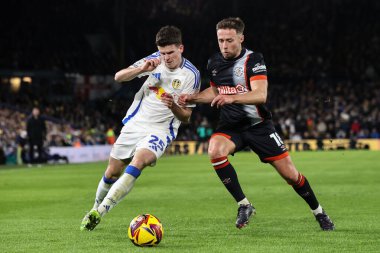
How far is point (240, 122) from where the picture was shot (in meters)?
9.09

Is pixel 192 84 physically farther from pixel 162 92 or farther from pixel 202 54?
pixel 202 54

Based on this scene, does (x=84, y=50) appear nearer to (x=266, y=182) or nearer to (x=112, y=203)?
(x=266, y=182)

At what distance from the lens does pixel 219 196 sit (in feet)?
46.8

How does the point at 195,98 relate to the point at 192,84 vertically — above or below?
below

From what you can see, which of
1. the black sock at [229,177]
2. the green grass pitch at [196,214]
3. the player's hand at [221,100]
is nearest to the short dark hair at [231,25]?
the player's hand at [221,100]

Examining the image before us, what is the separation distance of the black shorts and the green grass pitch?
862 millimetres

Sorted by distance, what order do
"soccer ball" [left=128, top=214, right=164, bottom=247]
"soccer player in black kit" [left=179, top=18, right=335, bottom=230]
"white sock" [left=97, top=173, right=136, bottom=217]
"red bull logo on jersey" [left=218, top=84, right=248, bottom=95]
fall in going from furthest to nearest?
"red bull logo on jersey" [left=218, top=84, right=248, bottom=95] → "soccer player in black kit" [left=179, top=18, right=335, bottom=230] → "white sock" [left=97, top=173, right=136, bottom=217] → "soccer ball" [left=128, top=214, right=164, bottom=247]

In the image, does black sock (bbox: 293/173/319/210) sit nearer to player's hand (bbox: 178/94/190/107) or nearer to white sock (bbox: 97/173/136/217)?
player's hand (bbox: 178/94/190/107)

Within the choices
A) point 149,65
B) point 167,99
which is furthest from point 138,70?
point 167,99

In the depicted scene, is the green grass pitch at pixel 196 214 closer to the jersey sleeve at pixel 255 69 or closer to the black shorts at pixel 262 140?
the black shorts at pixel 262 140

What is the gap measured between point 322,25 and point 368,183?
3663 centimetres

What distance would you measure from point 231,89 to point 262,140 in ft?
2.26

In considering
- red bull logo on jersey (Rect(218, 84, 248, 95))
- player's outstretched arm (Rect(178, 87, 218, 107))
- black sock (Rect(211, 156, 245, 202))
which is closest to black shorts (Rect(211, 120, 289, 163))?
black sock (Rect(211, 156, 245, 202))

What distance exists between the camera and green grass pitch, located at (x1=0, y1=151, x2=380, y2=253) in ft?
25.1
